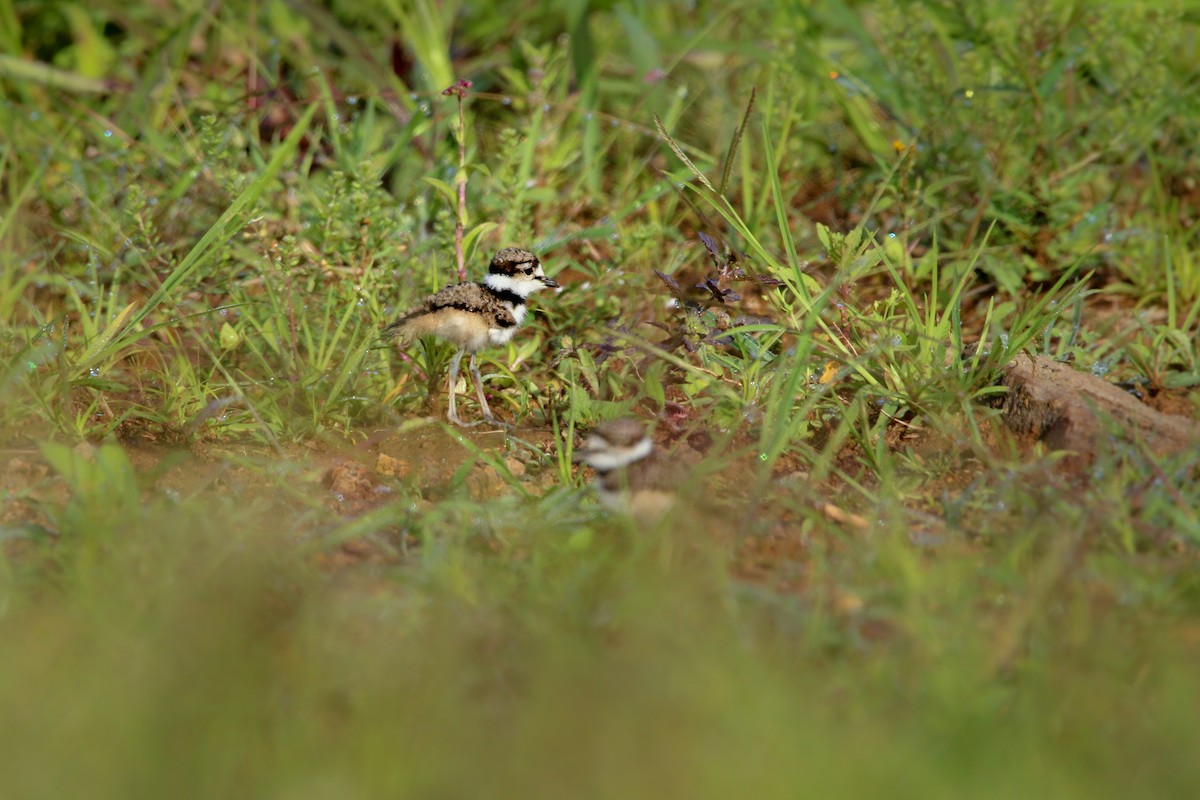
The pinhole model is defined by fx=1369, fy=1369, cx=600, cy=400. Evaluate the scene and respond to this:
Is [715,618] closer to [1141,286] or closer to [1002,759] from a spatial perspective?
[1002,759]

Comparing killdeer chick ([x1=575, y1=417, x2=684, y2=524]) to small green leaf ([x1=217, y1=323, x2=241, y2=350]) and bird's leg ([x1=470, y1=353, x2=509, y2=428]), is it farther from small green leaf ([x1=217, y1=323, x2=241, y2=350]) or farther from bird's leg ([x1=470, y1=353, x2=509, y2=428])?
small green leaf ([x1=217, y1=323, x2=241, y2=350])

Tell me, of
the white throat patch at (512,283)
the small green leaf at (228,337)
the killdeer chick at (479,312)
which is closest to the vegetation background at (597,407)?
the small green leaf at (228,337)

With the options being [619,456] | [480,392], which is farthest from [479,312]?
[619,456]

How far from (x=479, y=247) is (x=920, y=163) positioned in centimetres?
196

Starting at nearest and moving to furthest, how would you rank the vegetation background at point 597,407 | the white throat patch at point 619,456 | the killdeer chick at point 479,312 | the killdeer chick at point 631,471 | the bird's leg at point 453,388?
the vegetation background at point 597,407, the killdeer chick at point 631,471, the white throat patch at point 619,456, the killdeer chick at point 479,312, the bird's leg at point 453,388

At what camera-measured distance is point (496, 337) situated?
15.9 feet

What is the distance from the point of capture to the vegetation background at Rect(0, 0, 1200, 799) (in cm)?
286

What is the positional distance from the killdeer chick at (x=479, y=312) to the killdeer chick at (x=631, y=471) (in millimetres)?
903

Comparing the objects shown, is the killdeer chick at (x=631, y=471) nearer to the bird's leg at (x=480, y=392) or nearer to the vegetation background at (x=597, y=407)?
the vegetation background at (x=597, y=407)

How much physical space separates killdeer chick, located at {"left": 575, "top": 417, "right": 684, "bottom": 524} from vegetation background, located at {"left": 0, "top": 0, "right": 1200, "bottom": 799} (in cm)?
10

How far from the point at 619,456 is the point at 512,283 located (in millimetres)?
1220

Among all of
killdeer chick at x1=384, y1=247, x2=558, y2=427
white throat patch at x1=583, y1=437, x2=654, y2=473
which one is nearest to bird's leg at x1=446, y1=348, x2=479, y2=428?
killdeer chick at x1=384, y1=247, x2=558, y2=427

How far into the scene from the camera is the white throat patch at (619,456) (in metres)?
3.92

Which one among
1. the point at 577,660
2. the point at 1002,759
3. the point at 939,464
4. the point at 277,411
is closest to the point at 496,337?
the point at 277,411
